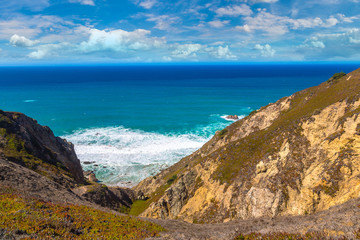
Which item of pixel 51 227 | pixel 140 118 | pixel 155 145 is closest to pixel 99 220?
pixel 51 227

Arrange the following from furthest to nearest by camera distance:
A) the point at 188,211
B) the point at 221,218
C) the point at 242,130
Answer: the point at 242,130
the point at 188,211
the point at 221,218

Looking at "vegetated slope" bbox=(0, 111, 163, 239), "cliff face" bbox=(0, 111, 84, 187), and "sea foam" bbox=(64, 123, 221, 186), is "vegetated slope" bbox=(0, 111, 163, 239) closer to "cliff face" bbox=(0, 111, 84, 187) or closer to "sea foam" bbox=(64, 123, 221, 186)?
"cliff face" bbox=(0, 111, 84, 187)

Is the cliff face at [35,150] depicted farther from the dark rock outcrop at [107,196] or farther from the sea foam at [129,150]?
the sea foam at [129,150]

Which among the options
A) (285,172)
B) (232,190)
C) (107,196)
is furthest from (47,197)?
(285,172)

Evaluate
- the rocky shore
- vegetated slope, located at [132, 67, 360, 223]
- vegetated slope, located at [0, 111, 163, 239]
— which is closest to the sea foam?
vegetated slope, located at [0, 111, 163, 239]

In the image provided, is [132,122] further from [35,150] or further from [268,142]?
[268,142]

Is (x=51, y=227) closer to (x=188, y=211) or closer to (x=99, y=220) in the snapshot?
(x=99, y=220)

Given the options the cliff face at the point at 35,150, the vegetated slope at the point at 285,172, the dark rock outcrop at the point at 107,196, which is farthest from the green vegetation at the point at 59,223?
the cliff face at the point at 35,150
